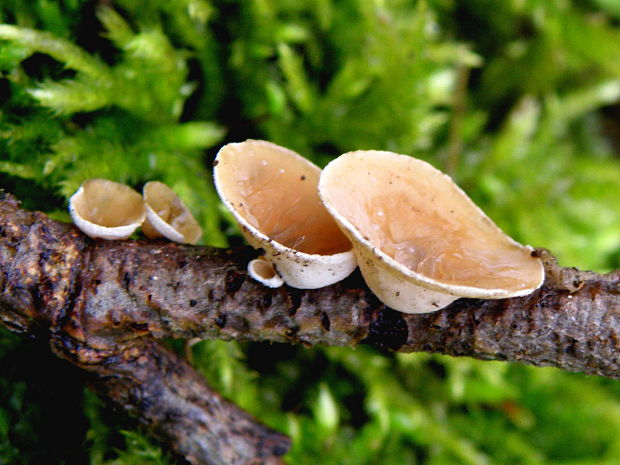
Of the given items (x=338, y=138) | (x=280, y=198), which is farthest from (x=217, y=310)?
(x=338, y=138)

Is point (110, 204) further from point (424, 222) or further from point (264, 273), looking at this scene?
point (424, 222)

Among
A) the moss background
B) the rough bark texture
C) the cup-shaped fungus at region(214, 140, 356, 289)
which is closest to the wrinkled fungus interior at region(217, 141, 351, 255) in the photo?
the cup-shaped fungus at region(214, 140, 356, 289)

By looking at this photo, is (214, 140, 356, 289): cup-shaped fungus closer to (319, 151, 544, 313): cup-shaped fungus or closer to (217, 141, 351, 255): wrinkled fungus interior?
(217, 141, 351, 255): wrinkled fungus interior

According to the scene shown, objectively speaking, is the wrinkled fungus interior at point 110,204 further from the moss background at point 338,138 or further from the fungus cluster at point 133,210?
the moss background at point 338,138

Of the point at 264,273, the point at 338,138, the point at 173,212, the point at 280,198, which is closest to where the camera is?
the point at 264,273

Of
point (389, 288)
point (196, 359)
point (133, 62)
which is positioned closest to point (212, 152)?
point (133, 62)

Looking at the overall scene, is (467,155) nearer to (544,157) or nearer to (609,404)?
(544,157)
